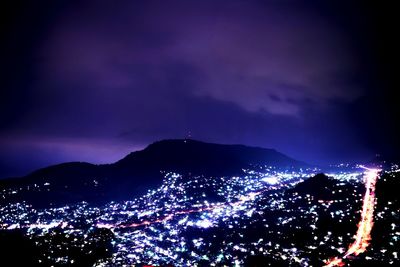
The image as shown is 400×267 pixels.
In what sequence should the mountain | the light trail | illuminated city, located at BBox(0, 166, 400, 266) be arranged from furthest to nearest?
1. the mountain
2. illuminated city, located at BBox(0, 166, 400, 266)
3. the light trail

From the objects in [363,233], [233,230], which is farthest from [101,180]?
[363,233]

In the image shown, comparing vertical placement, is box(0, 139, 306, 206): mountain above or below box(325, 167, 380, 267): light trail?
above

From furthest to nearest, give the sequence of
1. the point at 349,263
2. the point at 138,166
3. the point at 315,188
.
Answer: the point at 138,166
the point at 315,188
the point at 349,263

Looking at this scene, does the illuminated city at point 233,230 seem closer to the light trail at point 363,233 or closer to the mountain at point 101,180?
the light trail at point 363,233

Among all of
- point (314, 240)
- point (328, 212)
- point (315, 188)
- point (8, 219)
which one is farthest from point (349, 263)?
point (8, 219)

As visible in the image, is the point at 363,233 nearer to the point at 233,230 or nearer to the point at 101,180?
the point at 233,230

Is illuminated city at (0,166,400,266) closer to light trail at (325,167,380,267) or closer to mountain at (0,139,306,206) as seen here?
light trail at (325,167,380,267)

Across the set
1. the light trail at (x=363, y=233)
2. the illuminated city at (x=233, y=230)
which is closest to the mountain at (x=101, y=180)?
the illuminated city at (x=233, y=230)

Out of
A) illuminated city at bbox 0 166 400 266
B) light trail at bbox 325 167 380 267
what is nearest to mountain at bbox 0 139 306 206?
illuminated city at bbox 0 166 400 266

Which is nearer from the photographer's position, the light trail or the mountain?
the light trail

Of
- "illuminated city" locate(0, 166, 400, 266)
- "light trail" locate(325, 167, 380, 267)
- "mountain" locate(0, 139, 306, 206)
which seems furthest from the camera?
"mountain" locate(0, 139, 306, 206)

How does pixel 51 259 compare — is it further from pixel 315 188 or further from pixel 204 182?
pixel 204 182
